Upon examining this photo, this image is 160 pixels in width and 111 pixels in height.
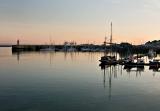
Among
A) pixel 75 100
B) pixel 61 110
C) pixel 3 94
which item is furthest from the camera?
pixel 3 94

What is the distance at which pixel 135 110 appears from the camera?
27484 mm

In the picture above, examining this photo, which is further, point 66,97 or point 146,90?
point 146,90

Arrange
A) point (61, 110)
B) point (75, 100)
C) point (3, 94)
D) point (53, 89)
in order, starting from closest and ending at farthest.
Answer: point (61, 110)
point (75, 100)
point (3, 94)
point (53, 89)

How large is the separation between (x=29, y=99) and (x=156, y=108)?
12357mm

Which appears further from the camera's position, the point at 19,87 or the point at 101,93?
the point at 19,87

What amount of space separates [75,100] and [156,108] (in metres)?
7.94

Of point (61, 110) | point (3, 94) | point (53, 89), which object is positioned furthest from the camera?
point (53, 89)

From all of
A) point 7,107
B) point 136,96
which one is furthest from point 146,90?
point 7,107

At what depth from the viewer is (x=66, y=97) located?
3278cm

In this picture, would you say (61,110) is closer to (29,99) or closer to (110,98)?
(29,99)

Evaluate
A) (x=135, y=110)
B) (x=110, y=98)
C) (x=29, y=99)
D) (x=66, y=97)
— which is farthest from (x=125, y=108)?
(x=29, y=99)

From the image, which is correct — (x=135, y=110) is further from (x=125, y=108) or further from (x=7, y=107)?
A: (x=7, y=107)

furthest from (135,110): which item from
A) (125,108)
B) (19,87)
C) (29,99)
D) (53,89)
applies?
(19,87)

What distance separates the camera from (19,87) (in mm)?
39031
